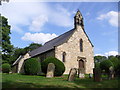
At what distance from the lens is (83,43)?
105ft

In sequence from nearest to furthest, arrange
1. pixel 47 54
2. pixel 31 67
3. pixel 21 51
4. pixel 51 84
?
pixel 51 84 → pixel 31 67 → pixel 47 54 → pixel 21 51

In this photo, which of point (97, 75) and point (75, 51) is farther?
point (75, 51)

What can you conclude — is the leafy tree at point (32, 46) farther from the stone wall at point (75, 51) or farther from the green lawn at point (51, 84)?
the green lawn at point (51, 84)

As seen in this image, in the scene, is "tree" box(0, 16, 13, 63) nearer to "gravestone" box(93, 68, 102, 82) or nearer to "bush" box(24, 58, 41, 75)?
"bush" box(24, 58, 41, 75)

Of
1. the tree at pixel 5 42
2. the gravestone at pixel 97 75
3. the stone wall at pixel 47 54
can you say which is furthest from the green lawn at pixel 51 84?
the tree at pixel 5 42

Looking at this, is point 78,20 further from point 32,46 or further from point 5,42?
point 32,46

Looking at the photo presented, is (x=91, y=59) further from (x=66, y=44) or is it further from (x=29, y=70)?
(x=29, y=70)

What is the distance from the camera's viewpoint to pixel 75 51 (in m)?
30.4

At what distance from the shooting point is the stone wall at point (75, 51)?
2883cm

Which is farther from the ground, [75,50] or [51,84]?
[75,50]

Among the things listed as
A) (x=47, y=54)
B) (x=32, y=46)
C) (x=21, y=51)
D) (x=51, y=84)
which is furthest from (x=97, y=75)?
(x=32, y=46)

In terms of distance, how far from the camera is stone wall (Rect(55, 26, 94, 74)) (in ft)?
94.6

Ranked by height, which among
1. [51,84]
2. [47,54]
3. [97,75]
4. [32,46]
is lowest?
[51,84]

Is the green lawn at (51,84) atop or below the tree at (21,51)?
below
